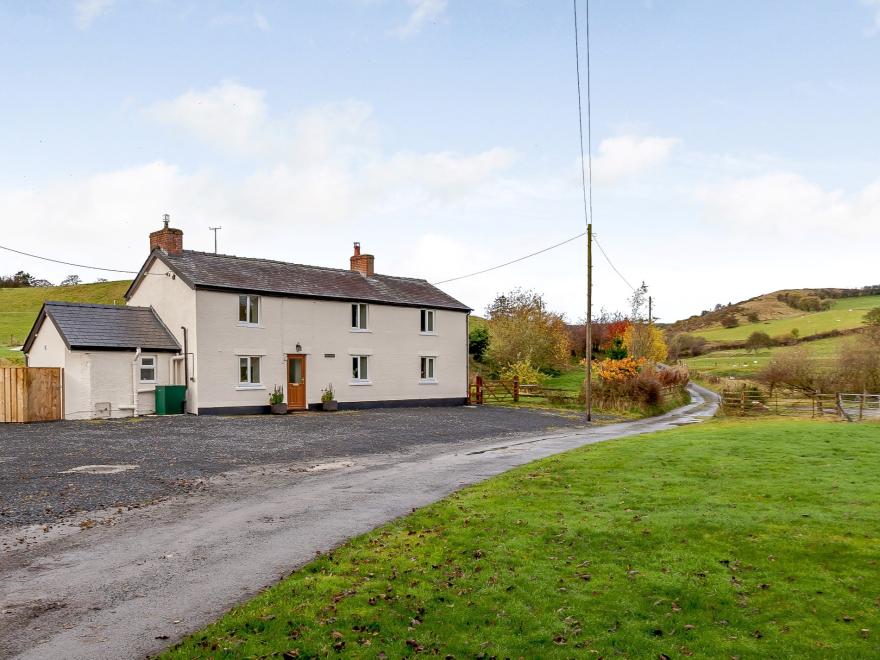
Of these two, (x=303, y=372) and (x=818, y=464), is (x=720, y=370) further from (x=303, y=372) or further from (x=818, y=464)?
(x=818, y=464)

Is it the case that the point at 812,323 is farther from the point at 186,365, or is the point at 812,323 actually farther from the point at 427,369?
the point at 186,365

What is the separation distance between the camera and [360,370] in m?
36.4

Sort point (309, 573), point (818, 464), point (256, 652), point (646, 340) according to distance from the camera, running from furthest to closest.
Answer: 1. point (646, 340)
2. point (818, 464)
3. point (309, 573)
4. point (256, 652)

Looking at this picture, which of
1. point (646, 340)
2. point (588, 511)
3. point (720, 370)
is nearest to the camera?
point (588, 511)

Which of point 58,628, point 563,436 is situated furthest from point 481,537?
point 563,436

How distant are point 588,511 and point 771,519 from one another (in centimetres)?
272

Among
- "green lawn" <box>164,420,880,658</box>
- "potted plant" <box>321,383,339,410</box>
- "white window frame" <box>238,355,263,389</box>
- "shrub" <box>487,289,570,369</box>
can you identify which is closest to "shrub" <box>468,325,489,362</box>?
"shrub" <box>487,289,570,369</box>

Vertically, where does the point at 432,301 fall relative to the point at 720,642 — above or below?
above

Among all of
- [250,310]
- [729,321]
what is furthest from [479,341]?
[729,321]

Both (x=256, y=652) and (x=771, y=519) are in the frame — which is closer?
(x=256, y=652)

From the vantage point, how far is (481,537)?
9.30 meters

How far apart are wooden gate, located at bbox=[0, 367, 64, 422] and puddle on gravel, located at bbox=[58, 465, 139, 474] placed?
1241 centimetres

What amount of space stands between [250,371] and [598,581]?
26.5 m

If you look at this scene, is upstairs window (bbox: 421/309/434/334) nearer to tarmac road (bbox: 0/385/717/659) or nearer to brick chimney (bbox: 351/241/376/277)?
brick chimney (bbox: 351/241/376/277)
